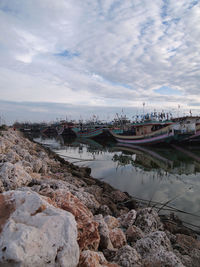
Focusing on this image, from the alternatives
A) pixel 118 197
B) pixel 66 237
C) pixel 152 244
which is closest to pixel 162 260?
pixel 152 244

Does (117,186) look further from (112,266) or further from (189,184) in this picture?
(112,266)

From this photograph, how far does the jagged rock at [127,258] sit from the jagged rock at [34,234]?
0.91 m

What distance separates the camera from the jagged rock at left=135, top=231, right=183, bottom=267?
285cm

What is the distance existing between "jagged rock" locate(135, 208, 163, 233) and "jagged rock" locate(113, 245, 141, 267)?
1350mm

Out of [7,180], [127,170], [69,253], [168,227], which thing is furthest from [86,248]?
[127,170]

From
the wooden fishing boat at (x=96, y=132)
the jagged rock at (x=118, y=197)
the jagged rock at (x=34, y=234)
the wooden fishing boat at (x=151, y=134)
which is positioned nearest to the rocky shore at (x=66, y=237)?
the jagged rock at (x=34, y=234)

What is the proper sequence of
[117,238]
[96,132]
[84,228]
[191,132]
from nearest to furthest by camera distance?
[84,228] < [117,238] < [191,132] < [96,132]

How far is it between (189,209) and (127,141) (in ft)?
81.8

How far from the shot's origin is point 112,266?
8.48ft

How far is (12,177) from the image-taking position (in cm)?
431

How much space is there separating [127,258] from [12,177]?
302cm

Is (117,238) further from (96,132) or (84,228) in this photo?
(96,132)

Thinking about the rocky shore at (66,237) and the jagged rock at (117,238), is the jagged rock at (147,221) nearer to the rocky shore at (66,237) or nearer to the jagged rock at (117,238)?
the rocky shore at (66,237)

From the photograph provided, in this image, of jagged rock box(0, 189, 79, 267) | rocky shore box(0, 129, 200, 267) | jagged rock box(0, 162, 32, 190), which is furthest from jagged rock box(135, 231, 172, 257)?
jagged rock box(0, 162, 32, 190)
